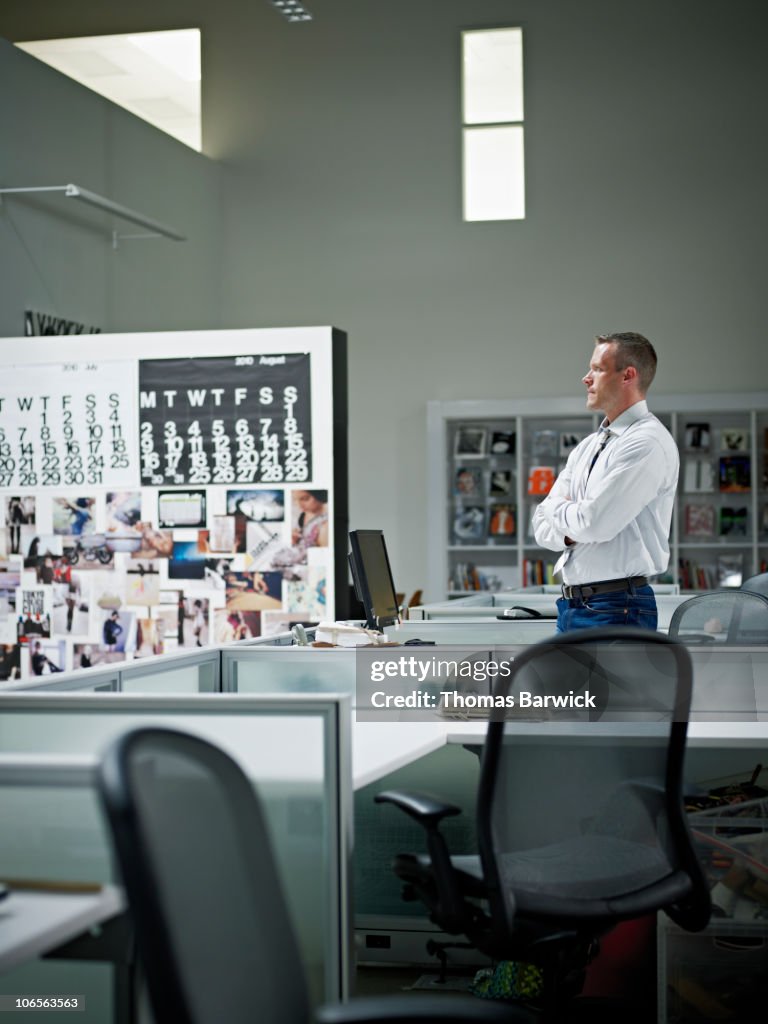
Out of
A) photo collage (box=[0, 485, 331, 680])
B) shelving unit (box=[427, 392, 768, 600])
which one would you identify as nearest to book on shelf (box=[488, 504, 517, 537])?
shelving unit (box=[427, 392, 768, 600])

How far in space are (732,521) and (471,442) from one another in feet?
6.78

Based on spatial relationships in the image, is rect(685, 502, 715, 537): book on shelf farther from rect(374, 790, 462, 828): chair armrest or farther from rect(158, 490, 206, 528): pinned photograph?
rect(374, 790, 462, 828): chair armrest

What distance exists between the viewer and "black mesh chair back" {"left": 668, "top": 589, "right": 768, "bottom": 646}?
4.46m

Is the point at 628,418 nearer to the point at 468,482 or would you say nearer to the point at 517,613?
the point at 517,613

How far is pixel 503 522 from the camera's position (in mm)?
9922

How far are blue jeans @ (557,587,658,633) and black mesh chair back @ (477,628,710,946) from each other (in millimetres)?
984

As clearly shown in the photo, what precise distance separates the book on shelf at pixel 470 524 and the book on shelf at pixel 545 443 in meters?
0.63

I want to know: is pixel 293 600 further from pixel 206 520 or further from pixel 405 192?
pixel 405 192

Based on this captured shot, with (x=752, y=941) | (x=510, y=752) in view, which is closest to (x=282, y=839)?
(x=510, y=752)

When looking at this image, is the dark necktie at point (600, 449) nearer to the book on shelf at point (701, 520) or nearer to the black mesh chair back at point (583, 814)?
the black mesh chair back at point (583, 814)

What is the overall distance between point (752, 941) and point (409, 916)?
1.08 meters

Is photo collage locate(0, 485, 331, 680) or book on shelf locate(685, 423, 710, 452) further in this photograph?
book on shelf locate(685, 423, 710, 452)

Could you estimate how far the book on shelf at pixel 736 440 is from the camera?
966 centimetres

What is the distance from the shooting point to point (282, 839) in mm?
2277
